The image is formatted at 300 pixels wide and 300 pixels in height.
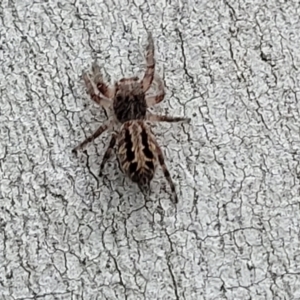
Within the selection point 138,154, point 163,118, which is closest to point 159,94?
point 163,118

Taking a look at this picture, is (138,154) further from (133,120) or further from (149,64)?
(149,64)

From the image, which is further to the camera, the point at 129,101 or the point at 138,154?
the point at 129,101

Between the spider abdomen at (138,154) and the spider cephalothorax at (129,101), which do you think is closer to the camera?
the spider abdomen at (138,154)

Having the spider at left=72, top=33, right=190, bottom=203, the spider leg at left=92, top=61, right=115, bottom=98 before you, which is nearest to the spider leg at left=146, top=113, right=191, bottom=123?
the spider at left=72, top=33, right=190, bottom=203

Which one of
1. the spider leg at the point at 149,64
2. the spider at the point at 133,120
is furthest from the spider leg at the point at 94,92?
the spider leg at the point at 149,64

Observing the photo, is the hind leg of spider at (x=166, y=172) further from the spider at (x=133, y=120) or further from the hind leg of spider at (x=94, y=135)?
the hind leg of spider at (x=94, y=135)

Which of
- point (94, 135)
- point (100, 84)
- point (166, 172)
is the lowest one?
point (166, 172)
